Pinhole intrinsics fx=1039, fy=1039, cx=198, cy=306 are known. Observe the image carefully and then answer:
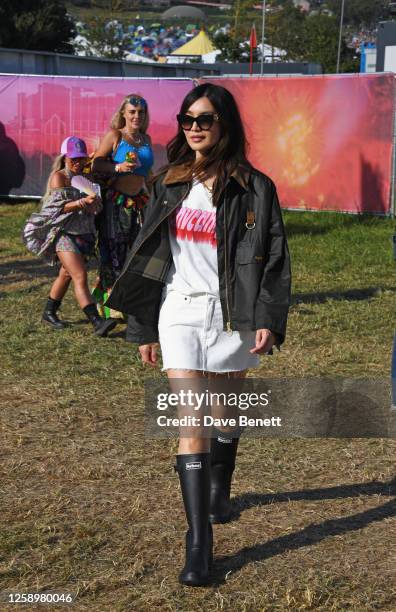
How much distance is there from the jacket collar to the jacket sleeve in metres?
0.15

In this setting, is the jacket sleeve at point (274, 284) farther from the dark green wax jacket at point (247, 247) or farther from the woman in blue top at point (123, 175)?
the woman in blue top at point (123, 175)

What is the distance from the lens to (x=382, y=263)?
11.8 meters

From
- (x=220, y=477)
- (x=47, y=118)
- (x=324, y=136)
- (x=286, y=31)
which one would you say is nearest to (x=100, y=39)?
(x=286, y=31)

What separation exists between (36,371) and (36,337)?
42.3 inches

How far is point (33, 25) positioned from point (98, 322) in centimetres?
4312

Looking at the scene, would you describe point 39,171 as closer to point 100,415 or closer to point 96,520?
point 100,415

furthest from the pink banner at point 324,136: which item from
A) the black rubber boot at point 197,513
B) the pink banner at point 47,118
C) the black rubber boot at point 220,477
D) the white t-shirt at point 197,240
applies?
the black rubber boot at point 197,513

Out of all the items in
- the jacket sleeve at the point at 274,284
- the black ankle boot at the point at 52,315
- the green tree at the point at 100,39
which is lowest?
the black ankle boot at the point at 52,315

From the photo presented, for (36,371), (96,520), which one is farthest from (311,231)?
(96,520)

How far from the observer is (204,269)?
4047mm

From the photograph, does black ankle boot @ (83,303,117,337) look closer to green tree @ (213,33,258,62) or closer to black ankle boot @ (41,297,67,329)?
black ankle boot @ (41,297,67,329)

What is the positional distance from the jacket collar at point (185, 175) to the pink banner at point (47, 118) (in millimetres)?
12613

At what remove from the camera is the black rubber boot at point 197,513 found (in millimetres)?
3977

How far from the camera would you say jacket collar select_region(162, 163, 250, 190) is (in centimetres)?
399
